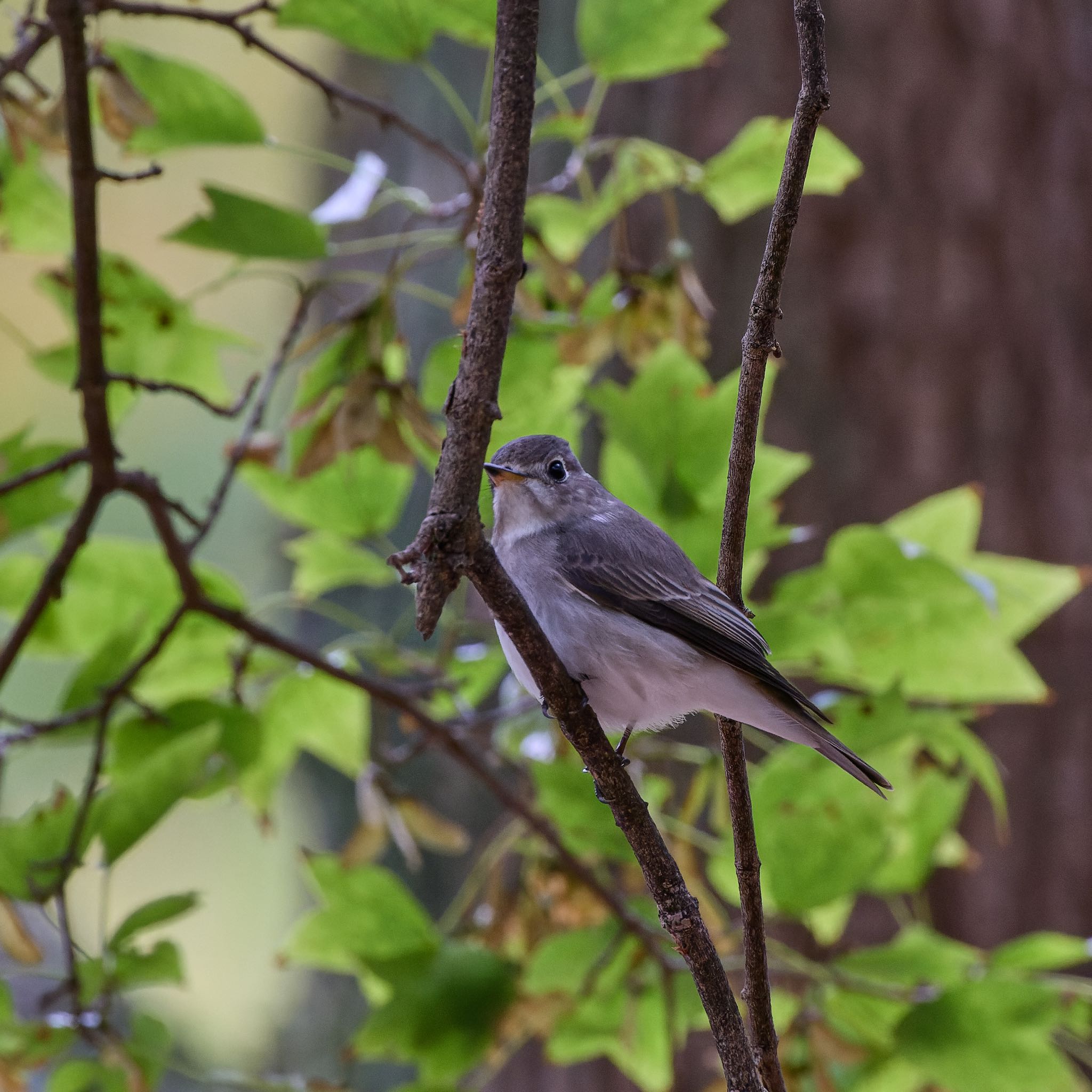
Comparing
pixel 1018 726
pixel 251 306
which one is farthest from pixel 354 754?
pixel 251 306

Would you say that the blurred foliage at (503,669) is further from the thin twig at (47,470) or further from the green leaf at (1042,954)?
the thin twig at (47,470)

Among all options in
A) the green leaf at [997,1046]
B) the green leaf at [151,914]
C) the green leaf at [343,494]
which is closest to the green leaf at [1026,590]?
the green leaf at [997,1046]

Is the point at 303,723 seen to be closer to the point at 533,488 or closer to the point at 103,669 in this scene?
the point at 103,669

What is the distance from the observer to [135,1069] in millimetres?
1218

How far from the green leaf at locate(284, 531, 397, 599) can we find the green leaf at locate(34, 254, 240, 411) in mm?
266

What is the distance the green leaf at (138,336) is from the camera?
1459mm

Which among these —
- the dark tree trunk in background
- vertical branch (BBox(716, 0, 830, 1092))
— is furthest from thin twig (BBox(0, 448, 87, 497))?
the dark tree trunk in background

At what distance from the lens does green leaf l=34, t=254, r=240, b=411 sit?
4.79 feet

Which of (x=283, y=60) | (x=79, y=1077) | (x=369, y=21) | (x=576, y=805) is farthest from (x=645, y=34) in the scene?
(x=79, y=1077)

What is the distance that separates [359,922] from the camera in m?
1.44

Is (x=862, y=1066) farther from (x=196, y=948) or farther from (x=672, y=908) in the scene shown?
(x=196, y=948)

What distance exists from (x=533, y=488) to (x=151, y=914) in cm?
61

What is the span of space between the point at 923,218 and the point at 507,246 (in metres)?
2.17

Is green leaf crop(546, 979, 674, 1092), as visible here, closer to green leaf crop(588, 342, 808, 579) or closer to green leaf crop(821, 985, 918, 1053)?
green leaf crop(821, 985, 918, 1053)
